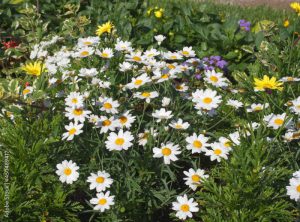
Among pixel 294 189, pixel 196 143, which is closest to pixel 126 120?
pixel 196 143

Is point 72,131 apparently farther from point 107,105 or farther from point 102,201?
point 102,201

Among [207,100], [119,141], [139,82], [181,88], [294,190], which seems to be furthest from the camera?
[181,88]

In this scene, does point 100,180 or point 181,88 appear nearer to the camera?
point 100,180

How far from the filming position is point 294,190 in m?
1.88

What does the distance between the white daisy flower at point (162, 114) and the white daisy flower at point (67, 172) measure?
1.55ft

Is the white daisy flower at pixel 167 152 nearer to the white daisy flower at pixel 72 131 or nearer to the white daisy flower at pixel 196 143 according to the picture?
the white daisy flower at pixel 196 143

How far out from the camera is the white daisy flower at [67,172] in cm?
204

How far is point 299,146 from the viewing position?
2350 millimetres

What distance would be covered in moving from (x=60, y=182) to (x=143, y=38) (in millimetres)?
1958

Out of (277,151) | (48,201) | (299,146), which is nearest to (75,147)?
(48,201)

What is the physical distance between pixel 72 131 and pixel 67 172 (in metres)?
0.20

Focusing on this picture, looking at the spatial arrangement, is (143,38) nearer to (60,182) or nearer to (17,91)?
(17,91)

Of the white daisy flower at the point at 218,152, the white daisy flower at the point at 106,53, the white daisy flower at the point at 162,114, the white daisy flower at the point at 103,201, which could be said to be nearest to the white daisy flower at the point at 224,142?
the white daisy flower at the point at 218,152

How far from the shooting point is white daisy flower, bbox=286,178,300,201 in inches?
73.2
